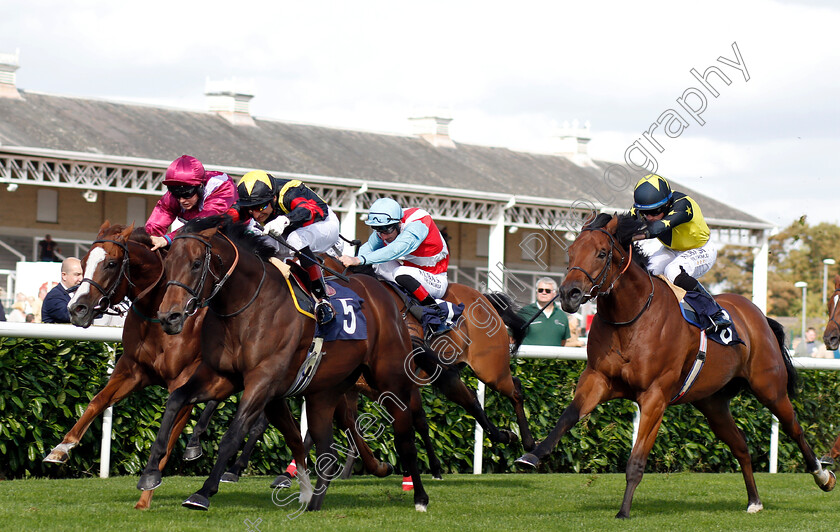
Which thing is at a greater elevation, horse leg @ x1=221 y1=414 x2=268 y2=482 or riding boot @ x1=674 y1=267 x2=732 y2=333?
riding boot @ x1=674 y1=267 x2=732 y2=333

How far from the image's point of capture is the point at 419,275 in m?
7.26

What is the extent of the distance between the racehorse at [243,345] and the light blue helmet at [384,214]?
1042 millimetres

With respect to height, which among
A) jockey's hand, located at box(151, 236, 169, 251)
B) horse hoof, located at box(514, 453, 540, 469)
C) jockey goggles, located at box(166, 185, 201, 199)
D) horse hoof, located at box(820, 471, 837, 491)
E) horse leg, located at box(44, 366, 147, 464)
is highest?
jockey goggles, located at box(166, 185, 201, 199)

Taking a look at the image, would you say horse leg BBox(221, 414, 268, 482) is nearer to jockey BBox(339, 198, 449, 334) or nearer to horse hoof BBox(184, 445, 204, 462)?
horse hoof BBox(184, 445, 204, 462)

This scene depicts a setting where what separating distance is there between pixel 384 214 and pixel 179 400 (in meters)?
2.10

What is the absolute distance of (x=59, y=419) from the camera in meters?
7.04

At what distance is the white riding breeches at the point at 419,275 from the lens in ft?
23.8

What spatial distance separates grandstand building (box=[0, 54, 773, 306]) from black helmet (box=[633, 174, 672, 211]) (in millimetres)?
11023

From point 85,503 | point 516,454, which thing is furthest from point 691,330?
point 85,503

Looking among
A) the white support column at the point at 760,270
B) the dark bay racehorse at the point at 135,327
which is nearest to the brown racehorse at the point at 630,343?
the dark bay racehorse at the point at 135,327

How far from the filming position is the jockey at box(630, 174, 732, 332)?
637 cm

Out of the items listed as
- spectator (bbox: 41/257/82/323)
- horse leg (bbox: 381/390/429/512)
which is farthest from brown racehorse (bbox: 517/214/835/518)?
spectator (bbox: 41/257/82/323)

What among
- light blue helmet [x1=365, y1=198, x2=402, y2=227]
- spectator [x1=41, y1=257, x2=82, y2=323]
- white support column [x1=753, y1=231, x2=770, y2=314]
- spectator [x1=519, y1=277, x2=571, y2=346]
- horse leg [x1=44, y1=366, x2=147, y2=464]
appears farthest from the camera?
white support column [x1=753, y1=231, x2=770, y2=314]

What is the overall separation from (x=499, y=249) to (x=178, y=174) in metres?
16.9
